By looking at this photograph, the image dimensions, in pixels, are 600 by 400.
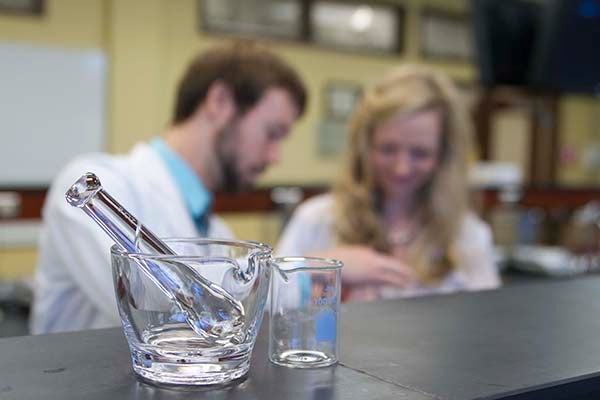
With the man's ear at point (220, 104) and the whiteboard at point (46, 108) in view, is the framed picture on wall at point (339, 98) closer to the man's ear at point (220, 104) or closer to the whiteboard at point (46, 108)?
the whiteboard at point (46, 108)

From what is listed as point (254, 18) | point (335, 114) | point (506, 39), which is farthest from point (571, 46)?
point (335, 114)

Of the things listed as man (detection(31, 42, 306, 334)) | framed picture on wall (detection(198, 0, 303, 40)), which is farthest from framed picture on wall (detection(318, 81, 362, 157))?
man (detection(31, 42, 306, 334))

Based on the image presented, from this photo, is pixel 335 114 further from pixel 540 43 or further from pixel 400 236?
pixel 540 43

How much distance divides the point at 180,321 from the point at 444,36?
7.13m

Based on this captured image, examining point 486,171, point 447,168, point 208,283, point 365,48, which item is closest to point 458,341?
point 208,283

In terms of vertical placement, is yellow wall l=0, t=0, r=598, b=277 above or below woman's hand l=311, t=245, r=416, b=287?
above

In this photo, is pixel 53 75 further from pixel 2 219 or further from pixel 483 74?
pixel 483 74

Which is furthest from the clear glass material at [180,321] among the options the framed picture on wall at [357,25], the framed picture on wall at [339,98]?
the framed picture on wall at [339,98]

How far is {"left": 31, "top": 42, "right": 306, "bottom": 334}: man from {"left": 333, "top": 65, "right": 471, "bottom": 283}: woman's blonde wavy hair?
0.19m

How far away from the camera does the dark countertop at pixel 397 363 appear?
528 millimetres

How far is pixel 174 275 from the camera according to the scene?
553 mm

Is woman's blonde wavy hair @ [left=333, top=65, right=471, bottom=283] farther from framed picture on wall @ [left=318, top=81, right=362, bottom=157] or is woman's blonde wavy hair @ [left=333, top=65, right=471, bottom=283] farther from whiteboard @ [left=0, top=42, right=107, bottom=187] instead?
framed picture on wall @ [left=318, top=81, right=362, bottom=157]

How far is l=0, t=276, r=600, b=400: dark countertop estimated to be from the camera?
528mm

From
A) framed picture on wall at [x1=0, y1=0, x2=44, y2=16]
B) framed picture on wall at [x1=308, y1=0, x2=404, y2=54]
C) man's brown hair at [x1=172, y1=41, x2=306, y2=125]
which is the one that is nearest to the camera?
man's brown hair at [x1=172, y1=41, x2=306, y2=125]
